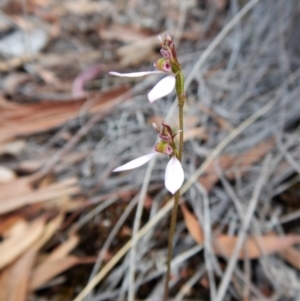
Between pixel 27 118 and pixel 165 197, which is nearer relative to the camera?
pixel 165 197

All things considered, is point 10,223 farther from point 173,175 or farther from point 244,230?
point 173,175

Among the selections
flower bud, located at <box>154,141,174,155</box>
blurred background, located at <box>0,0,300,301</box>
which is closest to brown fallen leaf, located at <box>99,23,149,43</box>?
blurred background, located at <box>0,0,300,301</box>

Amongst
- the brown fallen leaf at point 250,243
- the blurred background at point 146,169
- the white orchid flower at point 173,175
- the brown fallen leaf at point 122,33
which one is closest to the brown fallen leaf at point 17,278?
the blurred background at point 146,169

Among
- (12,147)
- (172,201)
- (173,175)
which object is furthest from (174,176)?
(12,147)

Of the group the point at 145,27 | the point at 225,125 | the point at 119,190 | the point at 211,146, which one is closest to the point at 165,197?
the point at 119,190

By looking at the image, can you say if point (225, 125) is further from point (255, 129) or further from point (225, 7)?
point (225, 7)

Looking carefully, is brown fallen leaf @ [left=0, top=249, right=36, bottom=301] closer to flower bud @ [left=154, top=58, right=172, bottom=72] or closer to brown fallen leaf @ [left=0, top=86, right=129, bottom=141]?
brown fallen leaf @ [left=0, top=86, right=129, bottom=141]
